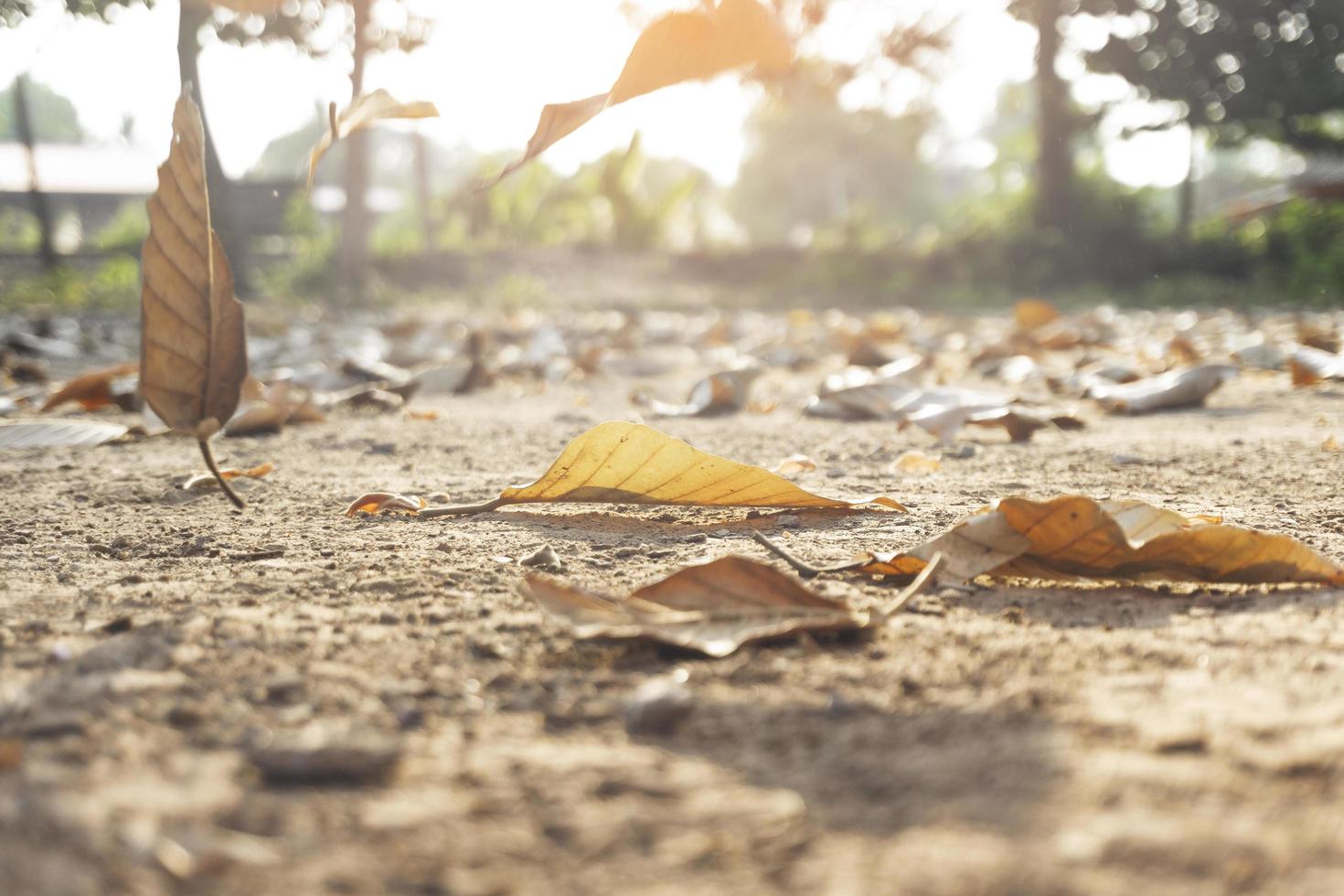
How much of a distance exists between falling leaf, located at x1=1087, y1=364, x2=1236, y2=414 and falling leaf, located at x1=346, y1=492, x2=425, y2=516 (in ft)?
4.62

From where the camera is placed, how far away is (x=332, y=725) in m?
0.60

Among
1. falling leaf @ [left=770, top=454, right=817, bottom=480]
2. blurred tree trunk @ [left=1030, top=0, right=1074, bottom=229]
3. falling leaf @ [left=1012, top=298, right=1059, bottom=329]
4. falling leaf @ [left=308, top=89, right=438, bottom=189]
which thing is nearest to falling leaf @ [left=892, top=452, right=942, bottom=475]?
falling leaf @ [left=770, top=454, right=817, bottom=480]

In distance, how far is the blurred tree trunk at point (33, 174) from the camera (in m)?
6.53

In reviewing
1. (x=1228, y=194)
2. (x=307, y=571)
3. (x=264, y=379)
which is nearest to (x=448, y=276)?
(x=264, y=379)

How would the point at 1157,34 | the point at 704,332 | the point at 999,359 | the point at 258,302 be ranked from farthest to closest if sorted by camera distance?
the point at 1157,34 < the point at 258,302 < the point at 704,332 < the point at 999,359

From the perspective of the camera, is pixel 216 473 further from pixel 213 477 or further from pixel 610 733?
pixel 610 733

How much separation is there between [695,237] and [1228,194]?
1762 inches

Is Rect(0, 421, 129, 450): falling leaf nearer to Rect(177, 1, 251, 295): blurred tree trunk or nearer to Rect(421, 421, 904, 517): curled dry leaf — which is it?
Rect(421, 421, 904, 517): curled dry leaf

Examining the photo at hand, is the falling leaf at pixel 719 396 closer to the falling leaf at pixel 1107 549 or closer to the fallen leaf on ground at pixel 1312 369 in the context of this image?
the fallen leaf on ground at pixel 1312 369

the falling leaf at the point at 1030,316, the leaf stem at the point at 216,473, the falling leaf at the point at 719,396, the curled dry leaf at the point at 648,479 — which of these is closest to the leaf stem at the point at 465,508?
the curled dry leaf at the point at 648,479

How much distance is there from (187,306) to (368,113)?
23 centimetres

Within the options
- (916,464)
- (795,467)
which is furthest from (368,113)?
(916,464)

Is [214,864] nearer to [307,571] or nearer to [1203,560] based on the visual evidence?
[307,571]

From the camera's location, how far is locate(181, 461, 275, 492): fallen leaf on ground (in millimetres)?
1387
